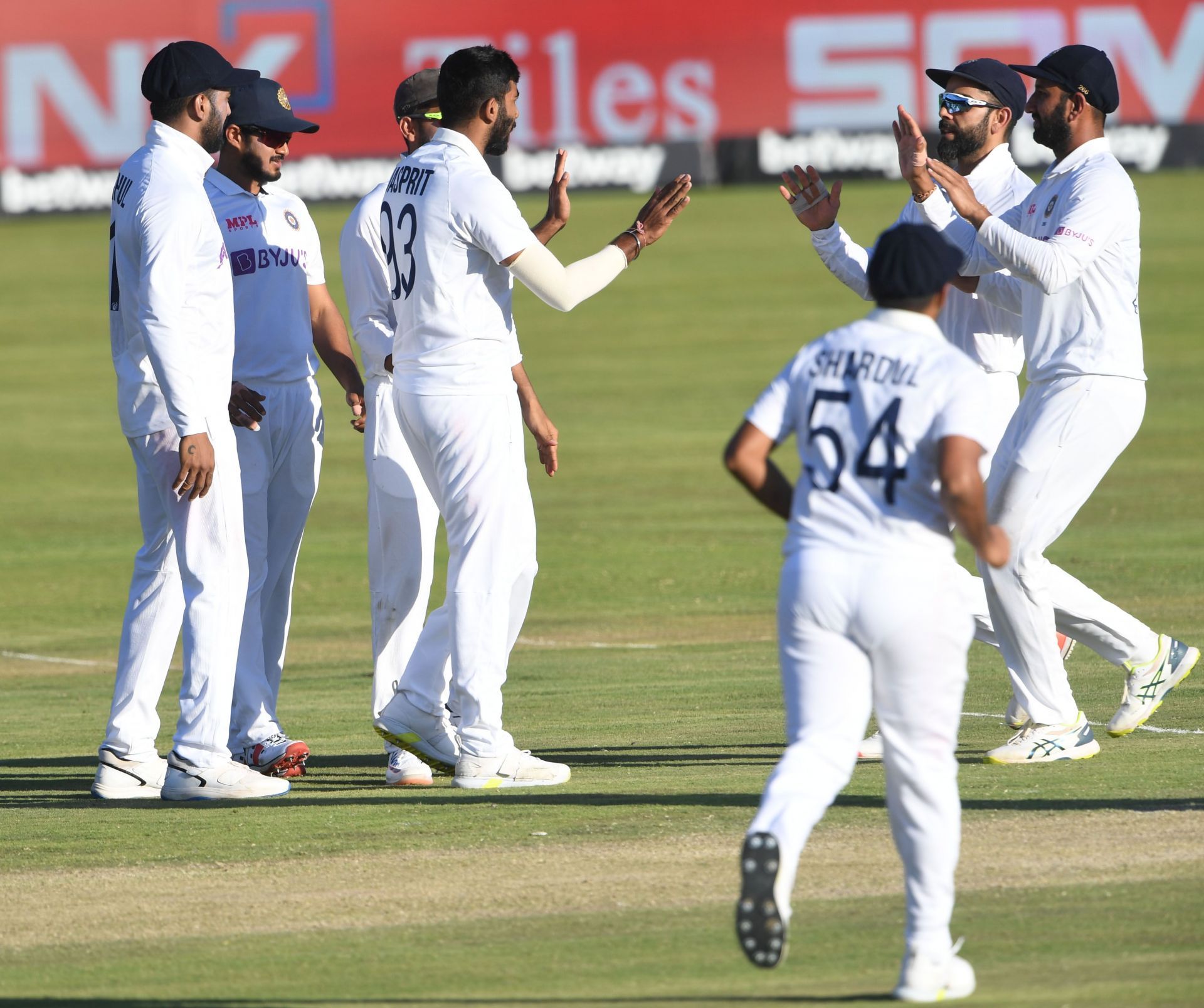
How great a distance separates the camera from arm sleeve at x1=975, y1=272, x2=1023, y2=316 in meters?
8.69

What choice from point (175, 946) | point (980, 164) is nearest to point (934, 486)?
point (175, 946)

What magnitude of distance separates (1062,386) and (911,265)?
3014 mm

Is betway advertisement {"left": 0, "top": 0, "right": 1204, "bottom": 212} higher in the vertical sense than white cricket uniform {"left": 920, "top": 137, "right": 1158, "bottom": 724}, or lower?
→ higher

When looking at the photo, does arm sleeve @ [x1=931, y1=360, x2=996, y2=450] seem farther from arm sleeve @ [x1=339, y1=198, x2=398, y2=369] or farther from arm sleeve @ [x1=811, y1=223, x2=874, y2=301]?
arm sleeve @ [x1=339, y1=198, x2=398, y2=369]

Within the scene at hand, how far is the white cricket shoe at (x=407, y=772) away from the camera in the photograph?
8.45 meters

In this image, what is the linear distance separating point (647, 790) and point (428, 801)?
0.84m

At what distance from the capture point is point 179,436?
26.0 ft

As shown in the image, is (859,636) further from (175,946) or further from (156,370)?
(156,370)

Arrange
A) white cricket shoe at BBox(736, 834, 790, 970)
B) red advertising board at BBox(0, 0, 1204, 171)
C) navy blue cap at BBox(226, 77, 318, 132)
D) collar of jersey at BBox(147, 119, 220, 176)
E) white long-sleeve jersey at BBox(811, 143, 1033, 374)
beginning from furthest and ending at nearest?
red advertising board at BBox(0, 0, 1204, 171) → white long-sleeve jersey at BBox(811, 143, 1033, 374) → navy blue cap at BBox(226, 77, 318, 132) → collar of jersey at BBox(147, 119, 220, 176) → white cricket shoe at BBox(736, 834, 790, 970)

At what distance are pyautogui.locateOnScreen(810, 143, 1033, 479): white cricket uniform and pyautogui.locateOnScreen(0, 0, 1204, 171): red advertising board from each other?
26.7m

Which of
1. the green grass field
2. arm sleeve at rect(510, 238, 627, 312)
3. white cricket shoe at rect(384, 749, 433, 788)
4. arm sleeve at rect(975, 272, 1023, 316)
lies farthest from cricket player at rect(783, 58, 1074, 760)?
white cricket shoe at rect(384, 749, 433, 788)

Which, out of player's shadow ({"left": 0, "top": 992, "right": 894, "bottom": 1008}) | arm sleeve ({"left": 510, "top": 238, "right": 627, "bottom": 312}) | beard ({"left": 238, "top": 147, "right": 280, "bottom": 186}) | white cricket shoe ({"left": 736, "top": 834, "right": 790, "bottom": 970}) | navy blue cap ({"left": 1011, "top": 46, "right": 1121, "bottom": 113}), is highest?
navy blue cap ({"left": 1011, "top": 46, "right": 1121, "bottom": 113})

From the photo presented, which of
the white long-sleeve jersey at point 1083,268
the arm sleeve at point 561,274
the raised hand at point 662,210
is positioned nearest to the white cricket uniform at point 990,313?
the white long-sleeve jersey at point 1083,268

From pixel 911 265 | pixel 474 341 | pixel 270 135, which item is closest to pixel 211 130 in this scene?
pixel 270 135
